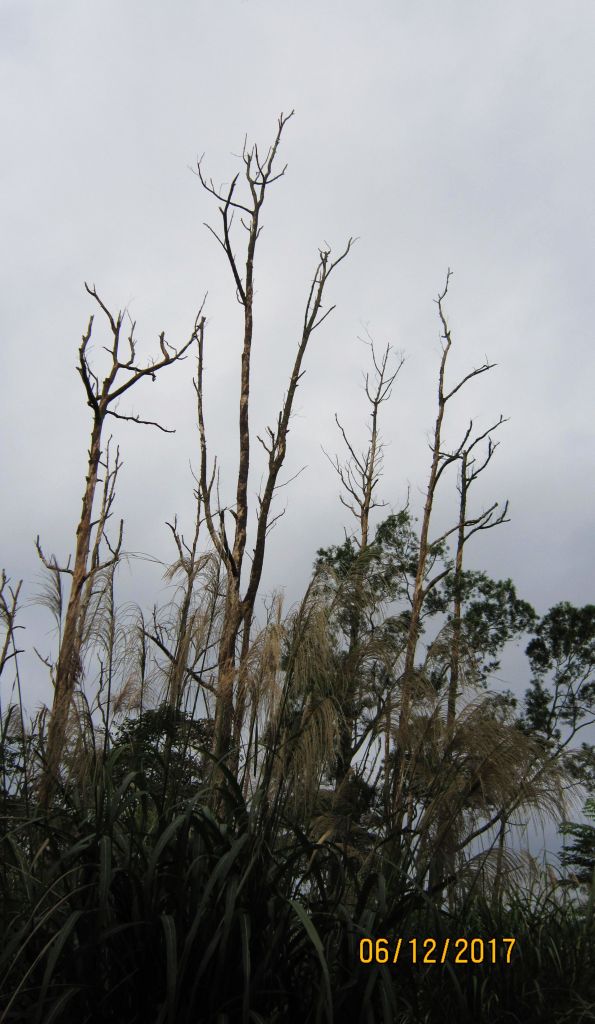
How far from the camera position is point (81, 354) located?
28.8ft

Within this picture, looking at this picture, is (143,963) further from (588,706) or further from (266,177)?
(588,706)

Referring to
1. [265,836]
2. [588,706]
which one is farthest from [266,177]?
[588,706]

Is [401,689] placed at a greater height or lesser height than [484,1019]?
greater

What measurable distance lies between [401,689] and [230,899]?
2.87m

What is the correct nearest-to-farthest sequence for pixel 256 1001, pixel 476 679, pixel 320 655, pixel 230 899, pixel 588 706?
pixel 230 899 → pixel 256 1001 → pixel 320 655 → pixel 476 679 → pixel 588 706

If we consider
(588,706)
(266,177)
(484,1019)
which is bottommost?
(484,1019)

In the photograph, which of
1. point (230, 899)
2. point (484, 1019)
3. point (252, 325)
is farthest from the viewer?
point (252, 325)

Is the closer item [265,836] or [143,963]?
[143,963]
